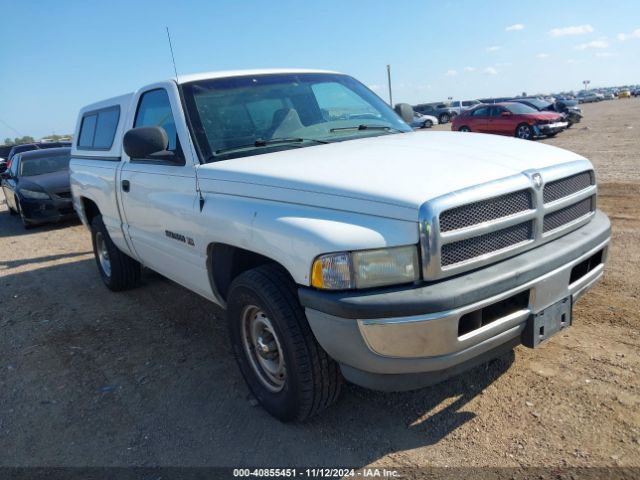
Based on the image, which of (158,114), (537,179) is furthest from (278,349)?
(158,114)

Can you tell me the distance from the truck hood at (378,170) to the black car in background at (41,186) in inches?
318

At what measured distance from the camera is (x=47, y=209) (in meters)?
10.1

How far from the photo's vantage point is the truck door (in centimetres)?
351

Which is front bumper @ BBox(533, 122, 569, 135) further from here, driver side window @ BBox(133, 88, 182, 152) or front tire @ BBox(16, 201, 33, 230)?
driver side window @ BBox(133, 88, 182, 152)

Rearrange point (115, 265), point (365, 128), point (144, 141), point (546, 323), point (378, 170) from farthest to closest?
point (115, 265)
point (365, 128)
point (144, 141)
point (378, 170)
point (546, 323)

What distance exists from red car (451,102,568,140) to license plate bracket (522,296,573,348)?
1925 cm

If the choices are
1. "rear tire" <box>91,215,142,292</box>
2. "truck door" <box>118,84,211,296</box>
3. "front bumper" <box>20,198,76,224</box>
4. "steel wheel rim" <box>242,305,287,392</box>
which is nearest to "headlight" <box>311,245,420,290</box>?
"steel wheel rim" <box>242,305,287,392</box>

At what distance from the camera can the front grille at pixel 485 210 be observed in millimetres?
2391

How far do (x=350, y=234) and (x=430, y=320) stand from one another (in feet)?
1.72

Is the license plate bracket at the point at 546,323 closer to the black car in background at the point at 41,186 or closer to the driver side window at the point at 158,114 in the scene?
the driver side window at the point at 158,114

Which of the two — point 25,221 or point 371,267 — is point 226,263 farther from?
point 25,221

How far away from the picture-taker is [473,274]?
247 cm

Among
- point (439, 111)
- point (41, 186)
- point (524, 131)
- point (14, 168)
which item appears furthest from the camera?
point (439, 111)

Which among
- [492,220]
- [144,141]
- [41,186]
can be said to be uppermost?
[144,141]
